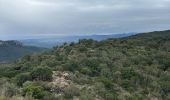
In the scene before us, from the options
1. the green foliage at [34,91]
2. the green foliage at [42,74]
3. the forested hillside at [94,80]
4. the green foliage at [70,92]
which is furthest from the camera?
the green foliage at [42,74]

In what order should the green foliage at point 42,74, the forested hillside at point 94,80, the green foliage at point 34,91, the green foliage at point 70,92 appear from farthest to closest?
the green foliage at point 42,74, the green foliage at point 70,92, the forested hillside at point 94,80, the green foliage at point 34,91

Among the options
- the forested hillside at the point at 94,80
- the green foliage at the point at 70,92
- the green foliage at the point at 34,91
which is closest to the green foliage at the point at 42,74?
the forested hillside at the point at 94,80

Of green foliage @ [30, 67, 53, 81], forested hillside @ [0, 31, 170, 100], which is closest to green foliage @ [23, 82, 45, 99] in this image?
forested hillside @ [0, 31, 170, 100]

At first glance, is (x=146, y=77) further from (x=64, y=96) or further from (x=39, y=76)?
(x=64, y=96)

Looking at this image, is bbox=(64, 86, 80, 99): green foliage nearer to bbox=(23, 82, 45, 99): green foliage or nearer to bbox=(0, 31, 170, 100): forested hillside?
bbox=(0, 31, 170, 100): forested hillside

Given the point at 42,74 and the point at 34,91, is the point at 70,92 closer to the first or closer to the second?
the point at 34,91

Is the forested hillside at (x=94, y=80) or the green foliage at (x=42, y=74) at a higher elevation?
the green foliage at (x=42, y=74)

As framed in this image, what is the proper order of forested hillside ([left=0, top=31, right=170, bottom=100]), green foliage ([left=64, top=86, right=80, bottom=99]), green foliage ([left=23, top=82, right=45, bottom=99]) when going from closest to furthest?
1. green foliage ([left=23, top=82, right=45, bottom=99])
2. forested hillside ([left=0, top=31, right=170, bottom=100])
3. green foliage ([left=64, top=86, right=80, bottom=99])

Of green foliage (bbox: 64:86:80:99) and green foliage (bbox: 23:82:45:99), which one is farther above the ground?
→ green foliage (bbox: 23:82:45:99)

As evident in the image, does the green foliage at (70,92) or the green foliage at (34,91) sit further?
the green foliage at (70,92)

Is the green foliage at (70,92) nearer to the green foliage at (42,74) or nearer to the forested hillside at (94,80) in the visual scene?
the forested hillside at (94,80)

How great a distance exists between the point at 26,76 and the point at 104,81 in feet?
17.9

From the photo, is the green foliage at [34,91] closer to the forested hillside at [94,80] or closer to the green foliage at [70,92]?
the forested hillside at [94,80]

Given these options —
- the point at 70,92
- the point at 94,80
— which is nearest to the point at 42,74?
the point at 70,92
